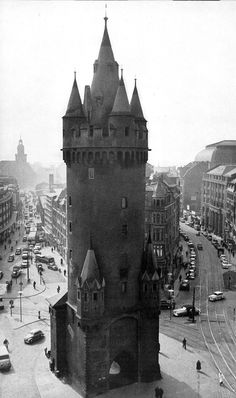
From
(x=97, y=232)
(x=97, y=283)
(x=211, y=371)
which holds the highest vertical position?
(x=97, y=232)

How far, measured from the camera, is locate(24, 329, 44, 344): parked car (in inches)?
2276

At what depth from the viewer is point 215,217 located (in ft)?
474

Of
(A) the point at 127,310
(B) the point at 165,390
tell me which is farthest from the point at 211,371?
(A) the point at 127,310

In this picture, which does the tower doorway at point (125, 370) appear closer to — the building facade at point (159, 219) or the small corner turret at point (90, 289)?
the small corner turret at point (90, 289)

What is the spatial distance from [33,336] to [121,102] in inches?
1412

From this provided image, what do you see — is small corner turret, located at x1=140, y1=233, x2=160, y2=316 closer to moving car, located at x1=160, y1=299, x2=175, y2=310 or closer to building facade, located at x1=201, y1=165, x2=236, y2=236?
moving car, located at x1=160, y1=299, x2=175, y2=310

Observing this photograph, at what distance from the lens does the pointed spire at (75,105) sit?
1762 inches

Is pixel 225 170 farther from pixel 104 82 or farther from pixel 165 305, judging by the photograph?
pixel 104 82

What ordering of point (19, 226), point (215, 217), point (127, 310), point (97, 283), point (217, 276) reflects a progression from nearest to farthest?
1. point (97, 283)
2. point (127, 310)
3. point (217, 276)
4. point (215, 217)
5. point (19, 226)

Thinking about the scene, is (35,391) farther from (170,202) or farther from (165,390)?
(170,202)

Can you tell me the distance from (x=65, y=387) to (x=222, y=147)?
147279 mm

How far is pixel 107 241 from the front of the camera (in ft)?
144

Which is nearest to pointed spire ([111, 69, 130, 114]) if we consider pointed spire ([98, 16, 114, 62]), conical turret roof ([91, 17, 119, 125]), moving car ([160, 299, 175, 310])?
conical turret roof ([91, 17, 119, 125])

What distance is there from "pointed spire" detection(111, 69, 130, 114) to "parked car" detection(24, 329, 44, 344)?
114 feet
